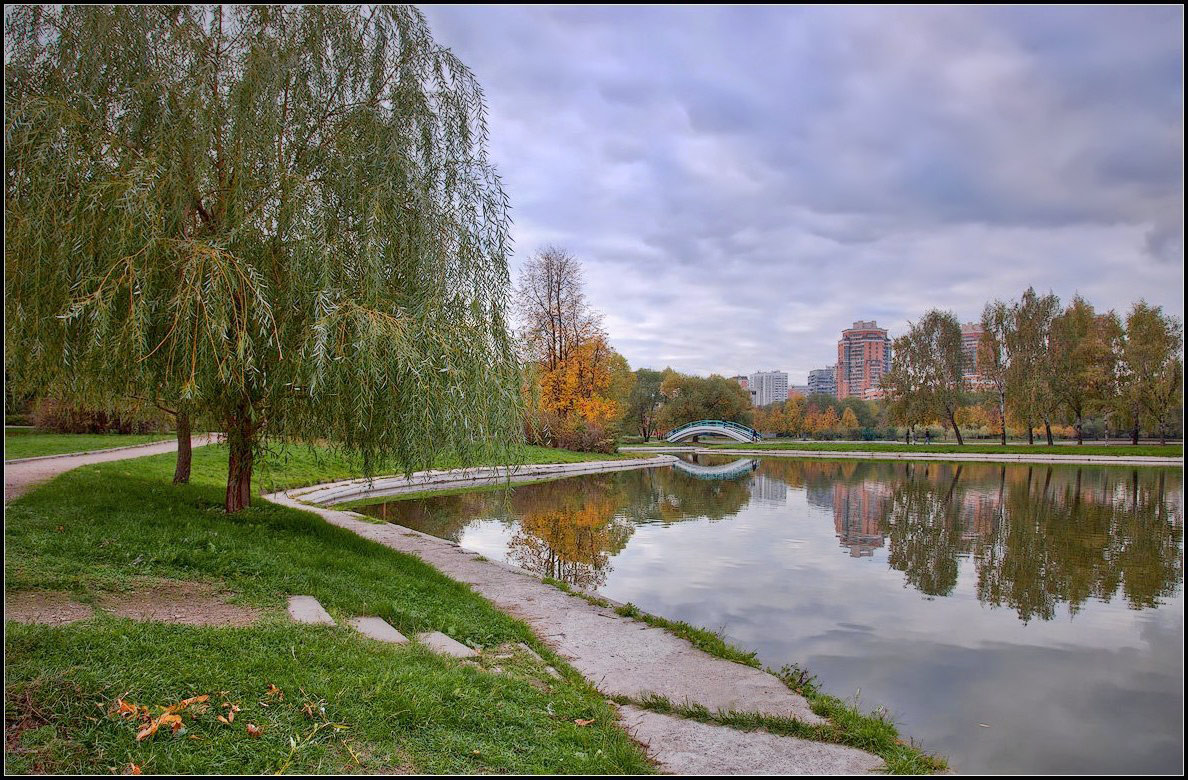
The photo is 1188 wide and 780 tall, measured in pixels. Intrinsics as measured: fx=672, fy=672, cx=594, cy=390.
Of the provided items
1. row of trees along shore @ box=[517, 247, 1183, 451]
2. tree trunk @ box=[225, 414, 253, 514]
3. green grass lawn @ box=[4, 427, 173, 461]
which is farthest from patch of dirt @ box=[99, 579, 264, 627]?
row of trees along shore @ box=[517, 247, 1183, 451]

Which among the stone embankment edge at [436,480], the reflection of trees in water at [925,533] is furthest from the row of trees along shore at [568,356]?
the reflection of trees in water at [925,533]

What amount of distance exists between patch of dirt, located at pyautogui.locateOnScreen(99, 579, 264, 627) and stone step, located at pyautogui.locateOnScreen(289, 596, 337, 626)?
0.27m

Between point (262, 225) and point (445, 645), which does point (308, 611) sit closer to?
point (445, 645)

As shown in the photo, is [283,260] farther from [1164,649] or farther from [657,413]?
[657,413]

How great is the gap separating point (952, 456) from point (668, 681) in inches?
1537

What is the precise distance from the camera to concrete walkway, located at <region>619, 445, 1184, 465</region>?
32.8m

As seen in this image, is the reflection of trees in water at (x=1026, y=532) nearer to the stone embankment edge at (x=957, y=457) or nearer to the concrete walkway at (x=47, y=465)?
the stone embankment edge at (x=957, y=457)

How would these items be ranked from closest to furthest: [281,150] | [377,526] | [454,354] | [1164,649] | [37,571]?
[37,571], [1164,649], [454,354], [281,150], [377,526]

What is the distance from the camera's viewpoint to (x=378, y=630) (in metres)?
5.44

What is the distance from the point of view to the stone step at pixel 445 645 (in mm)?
5164

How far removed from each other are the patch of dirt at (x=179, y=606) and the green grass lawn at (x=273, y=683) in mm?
156

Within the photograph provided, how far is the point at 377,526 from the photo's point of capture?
459 inches

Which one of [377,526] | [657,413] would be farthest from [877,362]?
[377,526]

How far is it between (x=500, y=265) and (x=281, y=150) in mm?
2909
